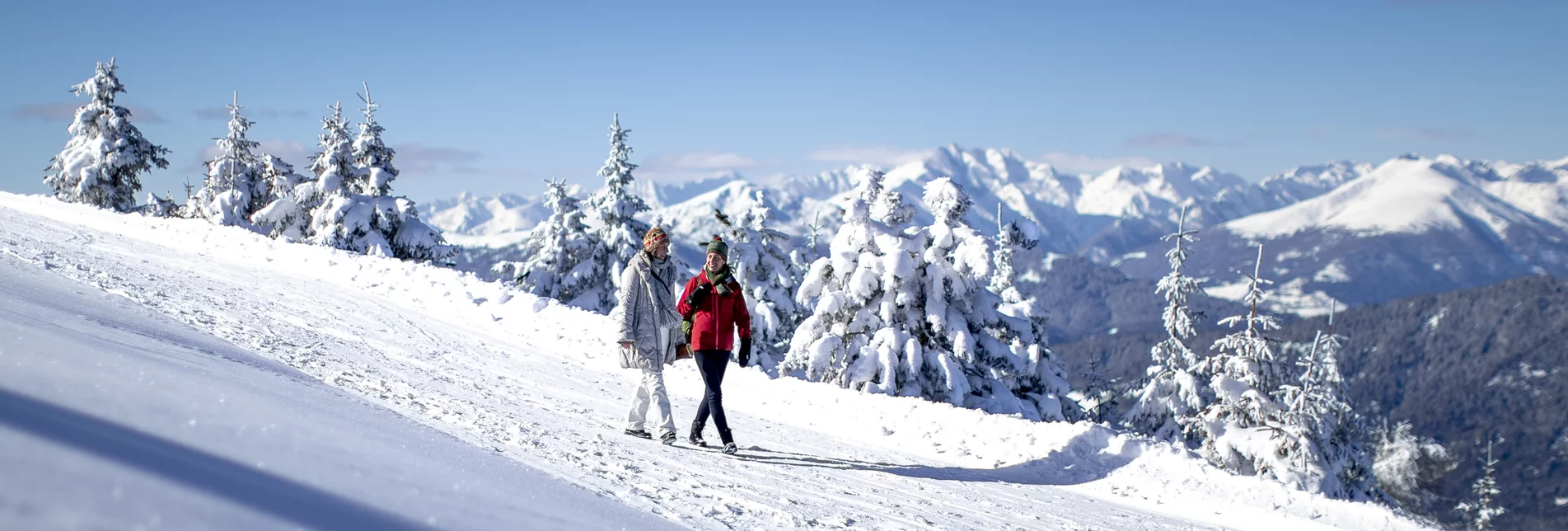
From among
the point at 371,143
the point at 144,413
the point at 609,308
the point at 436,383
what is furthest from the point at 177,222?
the point at 144,413

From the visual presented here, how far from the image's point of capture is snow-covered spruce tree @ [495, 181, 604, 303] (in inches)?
1378

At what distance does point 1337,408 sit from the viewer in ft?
97.5

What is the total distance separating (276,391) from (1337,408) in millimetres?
31858

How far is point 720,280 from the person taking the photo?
867cm

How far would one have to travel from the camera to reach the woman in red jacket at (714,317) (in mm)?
8617

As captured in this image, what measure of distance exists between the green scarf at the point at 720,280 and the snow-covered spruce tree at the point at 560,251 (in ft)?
87.2

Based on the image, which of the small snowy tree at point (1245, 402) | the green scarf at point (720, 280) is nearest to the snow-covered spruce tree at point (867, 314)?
the small snowy tree at point (1245, 402)

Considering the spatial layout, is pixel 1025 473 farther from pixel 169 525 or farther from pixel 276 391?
pixel 169 525

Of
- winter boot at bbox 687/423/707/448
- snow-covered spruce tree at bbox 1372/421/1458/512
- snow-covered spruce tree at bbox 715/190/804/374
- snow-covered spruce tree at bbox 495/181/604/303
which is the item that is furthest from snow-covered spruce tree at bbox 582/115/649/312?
snow-covered spruce tree at bbox 1372/421/1458/512

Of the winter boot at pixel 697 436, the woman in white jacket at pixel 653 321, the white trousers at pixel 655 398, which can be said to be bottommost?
the winter boot at pixel 697 436

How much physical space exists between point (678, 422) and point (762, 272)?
1975 cm

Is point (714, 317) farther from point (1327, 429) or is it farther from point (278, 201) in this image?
point (278, 201)

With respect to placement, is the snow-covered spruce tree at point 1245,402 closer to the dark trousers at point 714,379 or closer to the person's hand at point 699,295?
the dark trousers at point 714,379

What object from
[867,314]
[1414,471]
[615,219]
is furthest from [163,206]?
Result: [1414,471]
